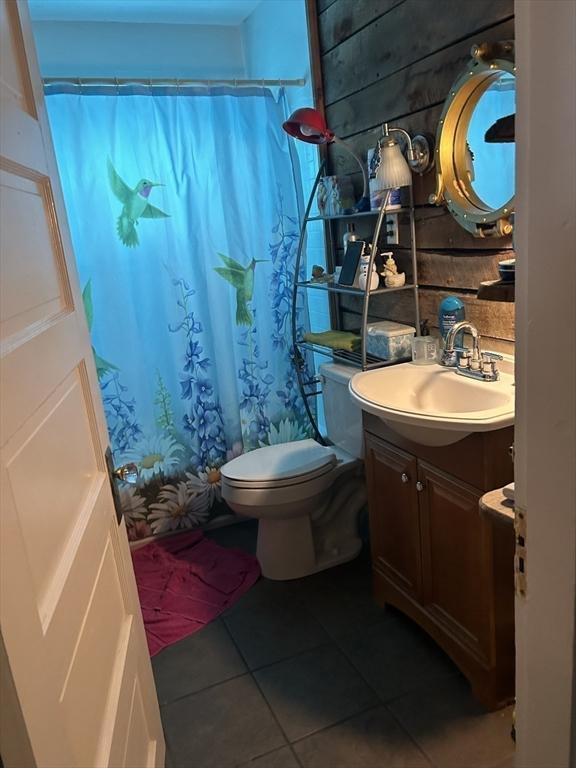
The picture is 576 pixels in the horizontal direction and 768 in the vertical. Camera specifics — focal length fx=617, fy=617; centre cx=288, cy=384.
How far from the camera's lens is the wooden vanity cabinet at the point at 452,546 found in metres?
1.61

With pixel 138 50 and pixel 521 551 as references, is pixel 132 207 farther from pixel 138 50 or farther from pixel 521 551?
pixel 521 551

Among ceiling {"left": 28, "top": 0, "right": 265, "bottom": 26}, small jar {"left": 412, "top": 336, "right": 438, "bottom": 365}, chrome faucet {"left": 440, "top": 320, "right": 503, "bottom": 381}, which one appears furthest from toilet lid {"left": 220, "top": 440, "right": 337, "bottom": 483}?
ceiling {"left": 28, "top": 0, "right": 265, "bottom": 26}

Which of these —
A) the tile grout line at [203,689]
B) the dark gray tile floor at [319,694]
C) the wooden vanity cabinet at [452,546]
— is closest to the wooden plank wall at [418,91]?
the wooden vanity cabinet at [452,546]

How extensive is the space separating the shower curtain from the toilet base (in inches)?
21.2

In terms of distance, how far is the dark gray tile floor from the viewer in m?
1.65

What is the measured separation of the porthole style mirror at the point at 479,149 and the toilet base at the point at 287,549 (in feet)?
4.21

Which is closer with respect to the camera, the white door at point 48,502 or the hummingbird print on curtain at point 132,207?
the white door at point 48,502

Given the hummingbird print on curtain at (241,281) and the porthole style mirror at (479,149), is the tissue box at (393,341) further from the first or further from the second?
the hummingbird print on curtain at (241,281)

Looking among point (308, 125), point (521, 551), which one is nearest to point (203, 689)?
point (521, 551)

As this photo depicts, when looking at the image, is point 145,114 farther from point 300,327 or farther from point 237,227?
point 300,327

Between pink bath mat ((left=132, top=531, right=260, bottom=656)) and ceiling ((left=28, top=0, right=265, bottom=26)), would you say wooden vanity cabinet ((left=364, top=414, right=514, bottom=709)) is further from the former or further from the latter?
ceiling ((left=28, top=0, right=265, bottom=26))

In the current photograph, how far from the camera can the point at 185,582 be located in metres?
2.51

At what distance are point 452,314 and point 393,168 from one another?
1.71ft

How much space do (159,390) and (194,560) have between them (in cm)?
75
